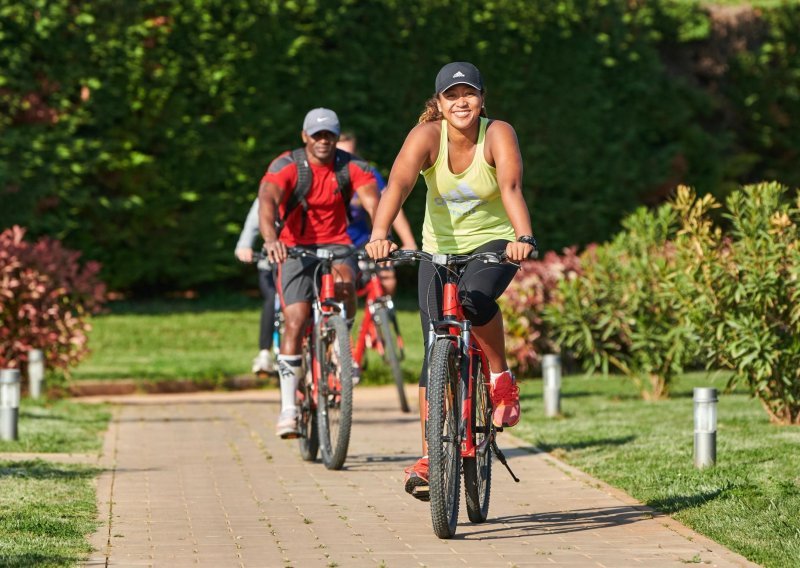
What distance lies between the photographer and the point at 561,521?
7117mm

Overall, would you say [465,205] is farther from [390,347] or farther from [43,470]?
[390,347]

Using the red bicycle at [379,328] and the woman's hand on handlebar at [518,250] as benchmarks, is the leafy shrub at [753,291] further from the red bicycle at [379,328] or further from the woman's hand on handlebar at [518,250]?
the woman's hand on handlebar at [518,250]

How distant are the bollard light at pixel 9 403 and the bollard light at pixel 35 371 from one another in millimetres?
2569

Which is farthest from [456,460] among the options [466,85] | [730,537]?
[466,85]

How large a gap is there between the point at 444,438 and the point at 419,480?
289mm

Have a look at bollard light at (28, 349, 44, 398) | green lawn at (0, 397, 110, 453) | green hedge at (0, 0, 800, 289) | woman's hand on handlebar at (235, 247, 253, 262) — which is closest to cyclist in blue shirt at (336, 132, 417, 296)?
woman's hand on handlebar at (235, 247, 253, 262)

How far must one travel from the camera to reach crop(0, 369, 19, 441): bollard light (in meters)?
9.96

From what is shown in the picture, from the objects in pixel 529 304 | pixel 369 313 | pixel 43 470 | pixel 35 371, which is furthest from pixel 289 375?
pixel 529 304

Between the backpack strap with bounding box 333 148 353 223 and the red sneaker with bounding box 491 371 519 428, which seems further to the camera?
the backpack strap with bounding box 333 148 353 223

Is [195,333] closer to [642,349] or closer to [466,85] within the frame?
[642,349]

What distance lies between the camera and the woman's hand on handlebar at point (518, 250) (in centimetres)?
639

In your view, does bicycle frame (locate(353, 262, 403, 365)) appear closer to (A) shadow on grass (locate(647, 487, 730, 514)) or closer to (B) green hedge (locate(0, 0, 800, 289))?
(A) shadow on grass (locate(647, 487, 730, 514))

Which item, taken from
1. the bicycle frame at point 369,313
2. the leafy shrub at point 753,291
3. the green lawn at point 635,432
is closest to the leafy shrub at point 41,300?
the green lawn at point 635,432

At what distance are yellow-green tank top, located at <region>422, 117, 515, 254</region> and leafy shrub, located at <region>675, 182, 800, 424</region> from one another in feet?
11.1
